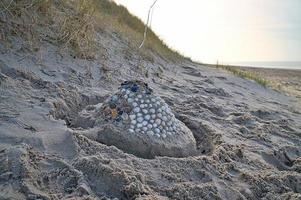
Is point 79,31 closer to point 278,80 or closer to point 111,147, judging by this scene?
point 111,147

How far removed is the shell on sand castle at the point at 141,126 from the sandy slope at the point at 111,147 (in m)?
0.14

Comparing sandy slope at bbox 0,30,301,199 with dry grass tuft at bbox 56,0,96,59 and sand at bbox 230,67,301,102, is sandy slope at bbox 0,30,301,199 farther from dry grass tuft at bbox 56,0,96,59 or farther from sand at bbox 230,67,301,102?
sand at bbox 230,67,301,102

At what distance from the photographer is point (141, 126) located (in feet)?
9.87

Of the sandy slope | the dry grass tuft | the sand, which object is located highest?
the dry grass tuft

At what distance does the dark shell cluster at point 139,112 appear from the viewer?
3014 millimetres

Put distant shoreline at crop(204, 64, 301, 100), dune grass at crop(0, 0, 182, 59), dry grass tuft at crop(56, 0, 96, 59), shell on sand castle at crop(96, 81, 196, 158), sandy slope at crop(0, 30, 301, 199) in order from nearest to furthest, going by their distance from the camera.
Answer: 1. sandy slope at crop(0, 30, 301, 199)
2. shell on sand castle at crop(96, 81, 196, 158)
3. dune grass at crop(0, 0, 182, 59)
4. dry grass tuft at crop(56, 0, 96, 59)
5. distant shoreline at crop(204, 64, 301, 100)

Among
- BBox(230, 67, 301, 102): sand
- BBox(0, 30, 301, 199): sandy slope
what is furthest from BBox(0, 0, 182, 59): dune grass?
BBox(230, 67, 301, 102): sand

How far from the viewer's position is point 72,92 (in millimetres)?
3809

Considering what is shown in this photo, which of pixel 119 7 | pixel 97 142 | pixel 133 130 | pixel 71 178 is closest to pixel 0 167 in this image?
pixel 71 178

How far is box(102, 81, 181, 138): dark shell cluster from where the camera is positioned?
301 cm

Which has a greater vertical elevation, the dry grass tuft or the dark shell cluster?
the dry grass tuft

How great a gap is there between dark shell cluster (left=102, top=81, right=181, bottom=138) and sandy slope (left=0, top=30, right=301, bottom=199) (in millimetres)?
220

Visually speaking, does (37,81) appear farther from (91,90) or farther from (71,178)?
(71,178)

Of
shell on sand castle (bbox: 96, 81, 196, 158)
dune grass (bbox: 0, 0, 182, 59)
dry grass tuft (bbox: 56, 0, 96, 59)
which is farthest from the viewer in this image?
dry grass tuft (bbox: 56, 0, 96, 59)
